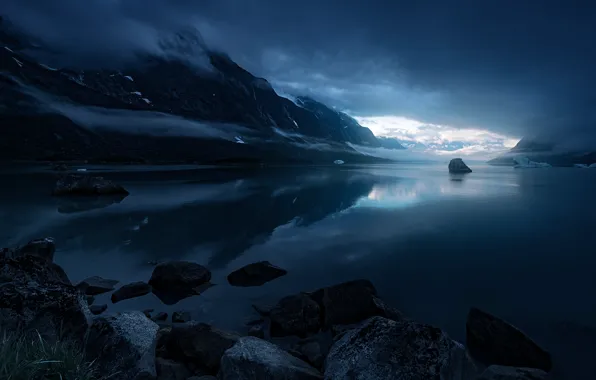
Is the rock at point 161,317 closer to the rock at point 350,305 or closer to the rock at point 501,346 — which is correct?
the rock at point 350,305

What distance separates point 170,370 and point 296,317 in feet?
11.6

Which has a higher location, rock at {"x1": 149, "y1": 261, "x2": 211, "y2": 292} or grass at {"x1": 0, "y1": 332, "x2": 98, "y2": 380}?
grass at {"x1": 0, "y1": 332, "x2": 98, "y2": 380}

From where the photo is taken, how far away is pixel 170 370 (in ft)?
20.6

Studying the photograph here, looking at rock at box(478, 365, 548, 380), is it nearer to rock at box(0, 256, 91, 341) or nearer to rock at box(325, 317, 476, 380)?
rock at box(325, 317, 476, 380)

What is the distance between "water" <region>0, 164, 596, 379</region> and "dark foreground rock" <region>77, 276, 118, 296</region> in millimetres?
518

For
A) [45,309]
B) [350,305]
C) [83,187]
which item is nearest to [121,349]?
[45,309]

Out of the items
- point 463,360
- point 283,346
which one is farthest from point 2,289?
point 463,360

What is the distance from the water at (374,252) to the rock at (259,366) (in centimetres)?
319

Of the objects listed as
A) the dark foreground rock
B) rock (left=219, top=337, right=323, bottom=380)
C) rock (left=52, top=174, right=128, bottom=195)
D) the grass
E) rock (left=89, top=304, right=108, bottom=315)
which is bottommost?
rock (left=52, top=174, right=128, bottom=195)

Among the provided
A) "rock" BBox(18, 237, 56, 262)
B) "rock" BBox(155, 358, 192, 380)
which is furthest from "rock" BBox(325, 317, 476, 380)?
"rock" BBox(18, 237, 56, 262)

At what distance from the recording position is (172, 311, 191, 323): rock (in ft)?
29.1

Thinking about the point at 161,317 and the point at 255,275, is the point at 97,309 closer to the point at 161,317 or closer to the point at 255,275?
the point at 161,317

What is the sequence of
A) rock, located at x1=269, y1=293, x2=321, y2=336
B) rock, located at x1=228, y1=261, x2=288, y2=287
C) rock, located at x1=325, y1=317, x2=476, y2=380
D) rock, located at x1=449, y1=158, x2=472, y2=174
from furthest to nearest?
rock, located at x1=449, y1=158, x2=472, y2=174 → rock, located at x1=228, y1=261, x2=288, y2=287 → rock, located at x1=269, y1=293, x2=321, y2=336 → rock, located at x1=325, y1=317, x2=476, y2=380

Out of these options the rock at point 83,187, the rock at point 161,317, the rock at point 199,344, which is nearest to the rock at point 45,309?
the rock at point 199,344
